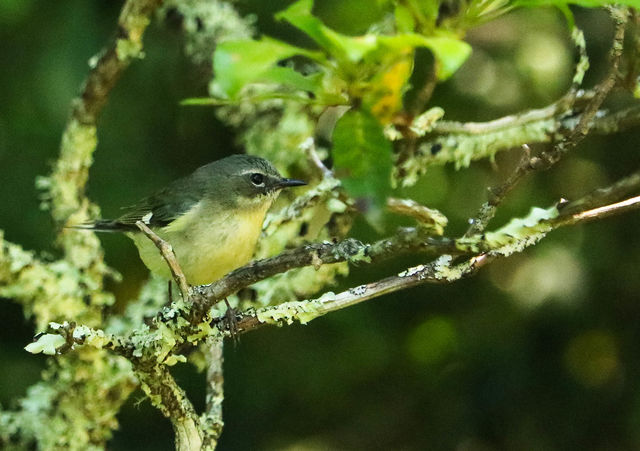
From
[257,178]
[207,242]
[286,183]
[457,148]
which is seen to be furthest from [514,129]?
[207,242]

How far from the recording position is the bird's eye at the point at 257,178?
3.52 meters

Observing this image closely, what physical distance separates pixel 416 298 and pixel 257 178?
871 millimetres

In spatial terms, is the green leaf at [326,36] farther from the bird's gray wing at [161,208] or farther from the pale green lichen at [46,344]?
the bird's gray wing at [161,208]

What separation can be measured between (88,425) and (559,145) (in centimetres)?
217

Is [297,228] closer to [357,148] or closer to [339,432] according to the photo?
[339,432]

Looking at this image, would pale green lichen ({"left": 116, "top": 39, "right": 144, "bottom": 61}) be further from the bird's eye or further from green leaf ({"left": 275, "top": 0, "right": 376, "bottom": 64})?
green leaf ({"left": 275, "top": 0, "right": 376, "bottom": 64})

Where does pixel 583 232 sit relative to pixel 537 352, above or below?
above

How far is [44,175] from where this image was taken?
389cm

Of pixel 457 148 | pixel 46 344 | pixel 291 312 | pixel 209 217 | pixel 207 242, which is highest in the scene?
pixel 209 217

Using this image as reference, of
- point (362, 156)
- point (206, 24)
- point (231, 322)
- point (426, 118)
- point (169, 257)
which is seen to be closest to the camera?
point (362, 156)

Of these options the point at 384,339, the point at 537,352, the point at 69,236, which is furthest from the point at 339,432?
the point at 69,236

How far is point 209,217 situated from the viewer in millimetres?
3486

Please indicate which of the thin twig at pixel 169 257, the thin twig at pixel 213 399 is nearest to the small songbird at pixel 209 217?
the thin twig at pixel 213 399

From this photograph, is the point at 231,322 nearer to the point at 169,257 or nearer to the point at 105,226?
the point at 169,257
